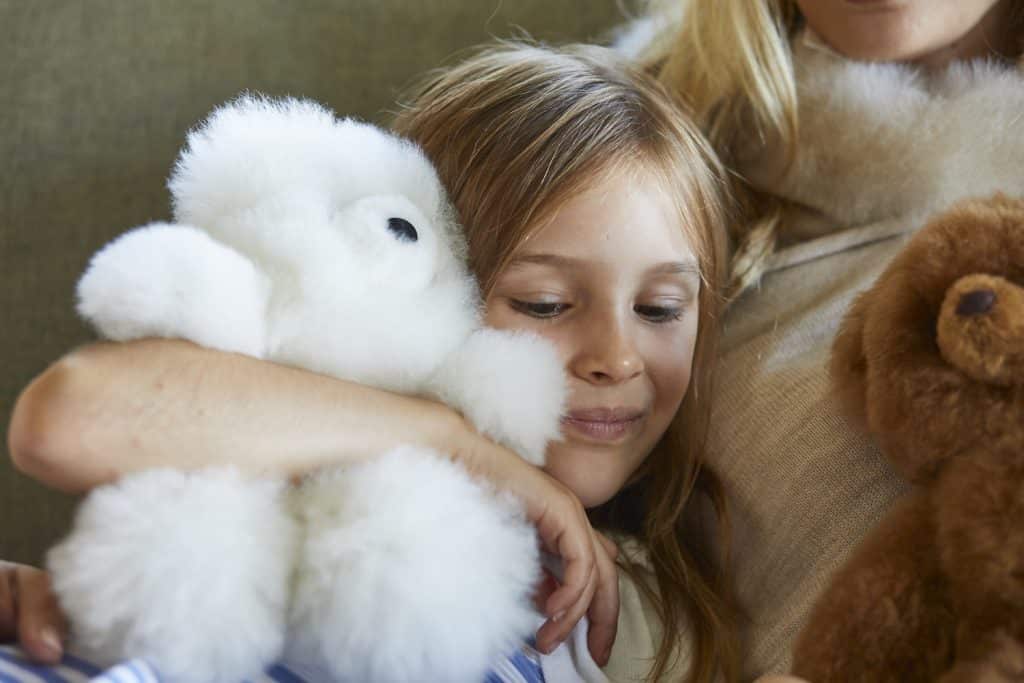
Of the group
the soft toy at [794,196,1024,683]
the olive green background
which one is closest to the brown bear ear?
the soft toy at [794,196,1024,683]

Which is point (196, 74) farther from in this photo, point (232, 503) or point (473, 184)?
point (232, 503)

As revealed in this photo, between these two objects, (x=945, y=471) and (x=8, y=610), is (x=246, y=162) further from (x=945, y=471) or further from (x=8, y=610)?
(x=945, y=471)

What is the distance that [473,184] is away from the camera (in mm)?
774

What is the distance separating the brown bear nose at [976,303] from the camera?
481mm

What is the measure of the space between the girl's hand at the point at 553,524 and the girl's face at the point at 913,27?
1.82ft

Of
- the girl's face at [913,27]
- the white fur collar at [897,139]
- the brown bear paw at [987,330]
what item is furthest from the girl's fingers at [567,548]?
the girl's face at [913,27]

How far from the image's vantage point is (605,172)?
0.78 metres

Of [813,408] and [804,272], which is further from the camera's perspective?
[804,272]

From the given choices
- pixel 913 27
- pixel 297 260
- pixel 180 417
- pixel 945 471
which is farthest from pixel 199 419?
pixel 913 27

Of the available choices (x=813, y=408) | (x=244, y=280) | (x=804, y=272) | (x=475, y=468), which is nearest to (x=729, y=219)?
(x=804, y=272)

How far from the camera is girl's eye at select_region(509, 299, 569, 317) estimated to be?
775mm

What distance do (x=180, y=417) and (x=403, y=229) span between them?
0.62ft

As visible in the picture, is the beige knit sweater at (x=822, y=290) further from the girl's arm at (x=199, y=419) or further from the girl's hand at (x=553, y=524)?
the girl's arm at (x=199, y=419)

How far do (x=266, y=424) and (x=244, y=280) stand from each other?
93mm
